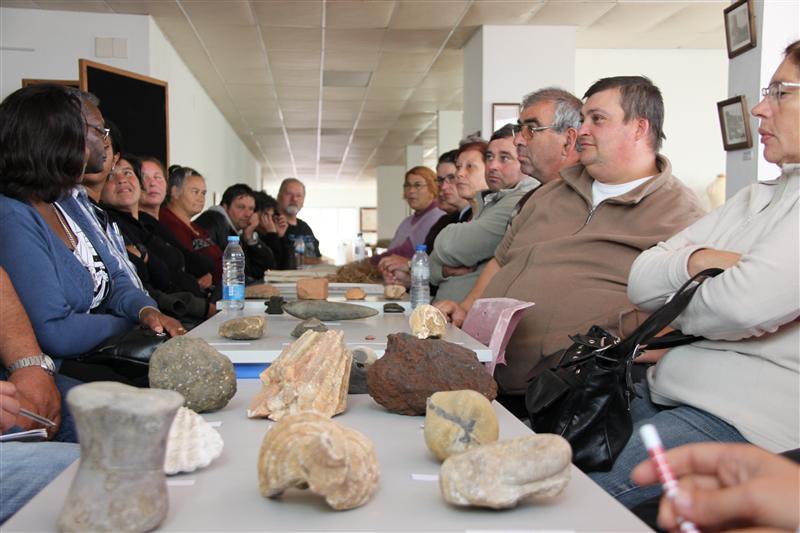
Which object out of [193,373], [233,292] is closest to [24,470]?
Result: [193,373]

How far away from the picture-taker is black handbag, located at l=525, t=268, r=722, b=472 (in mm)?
1625

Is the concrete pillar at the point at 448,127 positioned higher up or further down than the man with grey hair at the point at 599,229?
higher up

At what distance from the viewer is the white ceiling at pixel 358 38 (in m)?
6.45

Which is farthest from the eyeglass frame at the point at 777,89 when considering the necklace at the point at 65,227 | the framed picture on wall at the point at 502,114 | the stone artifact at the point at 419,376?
the framed picture on wall at the point at 502,114

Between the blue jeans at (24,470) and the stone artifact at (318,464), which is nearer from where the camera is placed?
the stone artifact at (318,464)

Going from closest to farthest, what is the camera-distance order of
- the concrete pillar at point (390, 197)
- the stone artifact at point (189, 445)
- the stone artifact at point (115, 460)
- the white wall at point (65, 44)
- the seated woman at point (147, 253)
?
the stone artifact at point (115, 460), the stone artifact at point (189, 445), the seated woman at point (147, 253), the white wall at point (65, 44), the concrete pillar at point (390, 197)

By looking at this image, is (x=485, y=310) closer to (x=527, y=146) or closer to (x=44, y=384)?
(x=527, y=146)

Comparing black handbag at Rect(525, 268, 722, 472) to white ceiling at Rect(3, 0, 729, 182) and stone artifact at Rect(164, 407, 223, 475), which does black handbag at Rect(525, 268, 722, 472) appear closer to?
stone artifact at Rect(164, 407, 223, 475)

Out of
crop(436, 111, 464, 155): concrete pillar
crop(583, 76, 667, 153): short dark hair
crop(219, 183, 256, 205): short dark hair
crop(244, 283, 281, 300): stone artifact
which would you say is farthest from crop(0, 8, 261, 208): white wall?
crop(583, 76, 667, 153): short dark hair

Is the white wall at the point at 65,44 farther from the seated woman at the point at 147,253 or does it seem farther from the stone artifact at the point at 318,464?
the stone artifact at the point at 318,464

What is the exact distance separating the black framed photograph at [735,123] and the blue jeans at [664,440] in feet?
12.3

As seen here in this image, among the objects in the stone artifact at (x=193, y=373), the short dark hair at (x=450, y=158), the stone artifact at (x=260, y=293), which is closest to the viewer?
the stone artifact at (x=193, y=373)

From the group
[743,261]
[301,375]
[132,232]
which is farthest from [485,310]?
[132,232]

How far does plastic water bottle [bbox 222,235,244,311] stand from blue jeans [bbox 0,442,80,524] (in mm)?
1732
